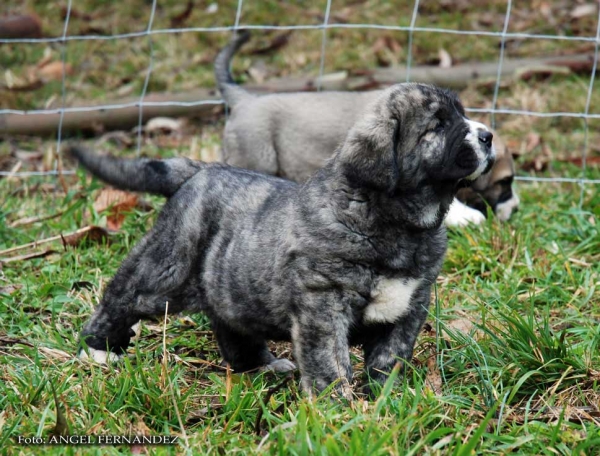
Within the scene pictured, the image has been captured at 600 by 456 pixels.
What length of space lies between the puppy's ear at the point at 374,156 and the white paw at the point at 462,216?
2057mm

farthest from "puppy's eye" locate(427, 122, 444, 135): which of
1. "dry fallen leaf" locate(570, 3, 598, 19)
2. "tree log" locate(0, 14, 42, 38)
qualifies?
"dry fallen leaf" locate(570, 3, 598, 19)

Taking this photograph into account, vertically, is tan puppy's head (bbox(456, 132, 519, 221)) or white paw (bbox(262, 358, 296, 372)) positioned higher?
tan puppy's head (bbox(456, 132, 519, 221))

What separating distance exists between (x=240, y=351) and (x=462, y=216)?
221cm

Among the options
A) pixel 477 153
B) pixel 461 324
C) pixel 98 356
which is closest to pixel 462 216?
pixel 461 324

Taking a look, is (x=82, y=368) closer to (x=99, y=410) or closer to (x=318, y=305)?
(x=99, y=410)

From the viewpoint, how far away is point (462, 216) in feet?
19.6

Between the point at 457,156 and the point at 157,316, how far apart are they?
175 centimetres

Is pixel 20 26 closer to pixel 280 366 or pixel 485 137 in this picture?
pixel 280 366

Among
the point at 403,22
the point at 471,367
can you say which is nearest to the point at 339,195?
the point at 471,367

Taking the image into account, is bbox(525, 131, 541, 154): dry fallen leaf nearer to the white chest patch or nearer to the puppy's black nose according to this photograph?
the puppy's black nose

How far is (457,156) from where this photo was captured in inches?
149

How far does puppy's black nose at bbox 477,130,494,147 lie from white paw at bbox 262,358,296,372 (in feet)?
4.79

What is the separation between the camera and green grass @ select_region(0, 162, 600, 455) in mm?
3230

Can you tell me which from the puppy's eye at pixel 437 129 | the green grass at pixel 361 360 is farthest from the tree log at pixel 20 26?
the puppy's eye at pixel 437 129
